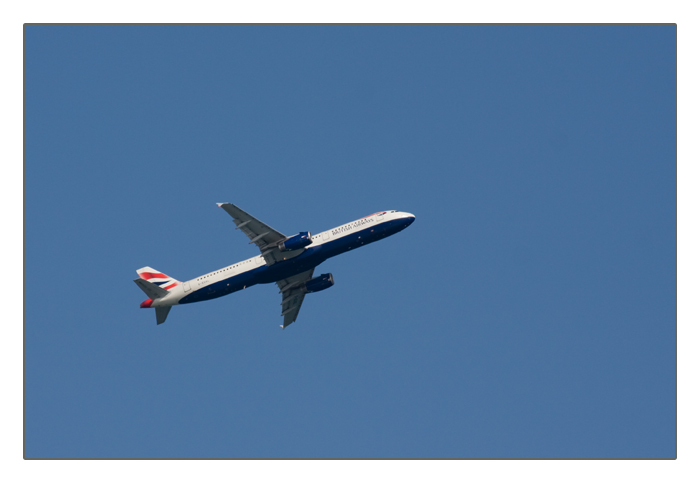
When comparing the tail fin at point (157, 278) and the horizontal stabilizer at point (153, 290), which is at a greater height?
the tail fin at point (157, 278)

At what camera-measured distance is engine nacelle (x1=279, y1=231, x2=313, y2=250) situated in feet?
275

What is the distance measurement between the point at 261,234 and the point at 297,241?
3.96m

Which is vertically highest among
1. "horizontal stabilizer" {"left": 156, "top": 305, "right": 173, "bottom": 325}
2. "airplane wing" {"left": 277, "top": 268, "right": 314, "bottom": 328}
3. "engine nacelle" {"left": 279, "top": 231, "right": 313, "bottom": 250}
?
"engine nacelle" {"left": 279, "top": 231, "right": 313, "bottom": 250}

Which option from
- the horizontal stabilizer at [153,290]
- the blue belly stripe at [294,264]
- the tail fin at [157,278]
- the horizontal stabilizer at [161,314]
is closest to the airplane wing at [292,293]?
the blue belly stripe at [294,264]

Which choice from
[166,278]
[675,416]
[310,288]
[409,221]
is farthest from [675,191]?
[166,278]

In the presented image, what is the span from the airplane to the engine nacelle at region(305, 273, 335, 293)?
6995 mm

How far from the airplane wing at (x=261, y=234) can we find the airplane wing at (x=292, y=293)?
9257mm

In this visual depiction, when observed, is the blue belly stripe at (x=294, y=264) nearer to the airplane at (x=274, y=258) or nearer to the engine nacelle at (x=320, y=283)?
the airplane at (x=274, y=258)

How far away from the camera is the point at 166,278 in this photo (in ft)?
292

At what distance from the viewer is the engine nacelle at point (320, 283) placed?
310 feet

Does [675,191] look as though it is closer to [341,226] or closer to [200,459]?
[341,226]

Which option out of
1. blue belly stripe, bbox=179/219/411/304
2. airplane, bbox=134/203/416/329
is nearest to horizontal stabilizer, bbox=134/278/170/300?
airplane, bbox=134/203/416/329

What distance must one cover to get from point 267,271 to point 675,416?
42.9 meters

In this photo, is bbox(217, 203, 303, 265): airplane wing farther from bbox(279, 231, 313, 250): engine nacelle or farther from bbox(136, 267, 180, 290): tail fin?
bbox(136, 267, 180, 290): tail fin
